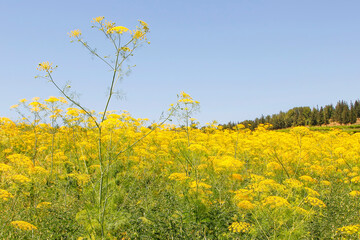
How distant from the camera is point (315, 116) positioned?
7638cm

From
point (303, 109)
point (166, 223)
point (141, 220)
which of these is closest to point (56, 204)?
point (141, 220)

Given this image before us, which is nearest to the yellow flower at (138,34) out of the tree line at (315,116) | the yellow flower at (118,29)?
Result: the yellow flower at (118,29)

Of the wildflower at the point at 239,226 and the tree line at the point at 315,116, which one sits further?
the tree line at the point at 315,116

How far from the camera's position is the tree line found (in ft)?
235

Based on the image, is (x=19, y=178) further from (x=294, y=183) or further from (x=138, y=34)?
(x=294, y=183)

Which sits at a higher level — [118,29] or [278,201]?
[118,29]

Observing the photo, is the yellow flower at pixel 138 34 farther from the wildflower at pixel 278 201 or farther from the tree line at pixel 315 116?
the tree line at pixel 315 116

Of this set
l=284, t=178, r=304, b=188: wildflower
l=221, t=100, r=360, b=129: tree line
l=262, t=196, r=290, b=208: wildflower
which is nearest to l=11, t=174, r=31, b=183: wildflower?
l=262, t=196, r=290, b=208: wildflower

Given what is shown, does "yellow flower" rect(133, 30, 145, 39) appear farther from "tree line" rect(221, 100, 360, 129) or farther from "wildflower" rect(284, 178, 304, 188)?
"tree line" rect(221, 100, 360, 129)

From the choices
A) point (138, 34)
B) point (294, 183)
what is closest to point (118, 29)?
point (138, 34)

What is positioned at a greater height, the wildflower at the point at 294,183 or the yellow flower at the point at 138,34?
the yellow flower at the point at 138,34

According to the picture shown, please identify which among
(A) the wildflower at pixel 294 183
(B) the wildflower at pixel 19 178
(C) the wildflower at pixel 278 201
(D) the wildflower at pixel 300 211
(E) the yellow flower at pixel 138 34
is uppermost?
(E) the yellow flower at pixel 138 34

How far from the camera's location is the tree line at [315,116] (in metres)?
71.7

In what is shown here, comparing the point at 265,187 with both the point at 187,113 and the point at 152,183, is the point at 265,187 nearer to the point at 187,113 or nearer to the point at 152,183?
the point at 187,113
